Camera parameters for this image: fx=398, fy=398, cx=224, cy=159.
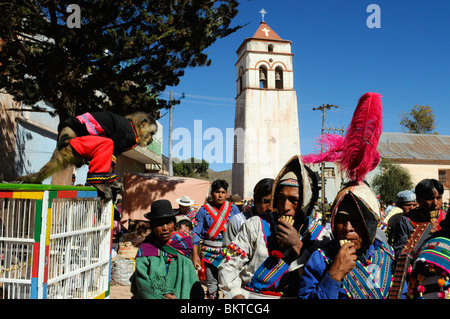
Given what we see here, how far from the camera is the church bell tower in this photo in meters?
32.5

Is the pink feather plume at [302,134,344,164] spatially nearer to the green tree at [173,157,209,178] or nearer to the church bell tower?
the church bell tower

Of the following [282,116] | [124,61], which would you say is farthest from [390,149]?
[124,61]

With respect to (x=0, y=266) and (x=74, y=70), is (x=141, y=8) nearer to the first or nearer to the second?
(x=74, y=70)

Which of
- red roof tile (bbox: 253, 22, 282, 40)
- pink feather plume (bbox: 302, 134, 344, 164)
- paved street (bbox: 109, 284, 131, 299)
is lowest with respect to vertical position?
paved street (bbox: 109, 284, 131, 299)

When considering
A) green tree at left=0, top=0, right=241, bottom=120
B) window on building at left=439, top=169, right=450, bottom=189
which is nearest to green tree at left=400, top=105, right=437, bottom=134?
window on building at left=439, top=169, right=450, bottom=189

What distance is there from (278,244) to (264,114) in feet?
102

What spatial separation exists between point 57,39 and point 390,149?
109ft

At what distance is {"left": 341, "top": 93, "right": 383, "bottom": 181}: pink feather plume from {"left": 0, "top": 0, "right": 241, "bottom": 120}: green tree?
6.35 m

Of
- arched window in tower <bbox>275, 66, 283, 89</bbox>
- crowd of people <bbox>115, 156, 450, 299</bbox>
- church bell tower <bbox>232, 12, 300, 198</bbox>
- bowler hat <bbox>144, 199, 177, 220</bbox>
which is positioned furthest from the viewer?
arched window in tower <bbox>275, 66, 283, 89</bbox>

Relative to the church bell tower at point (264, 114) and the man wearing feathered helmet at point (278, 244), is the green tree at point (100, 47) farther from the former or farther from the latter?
the church bell tower at point (264, 114)

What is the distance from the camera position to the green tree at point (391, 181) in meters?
30.5

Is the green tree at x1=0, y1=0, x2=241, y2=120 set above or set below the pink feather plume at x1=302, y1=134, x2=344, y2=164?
above

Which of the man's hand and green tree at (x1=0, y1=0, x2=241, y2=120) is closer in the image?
the man's hand
